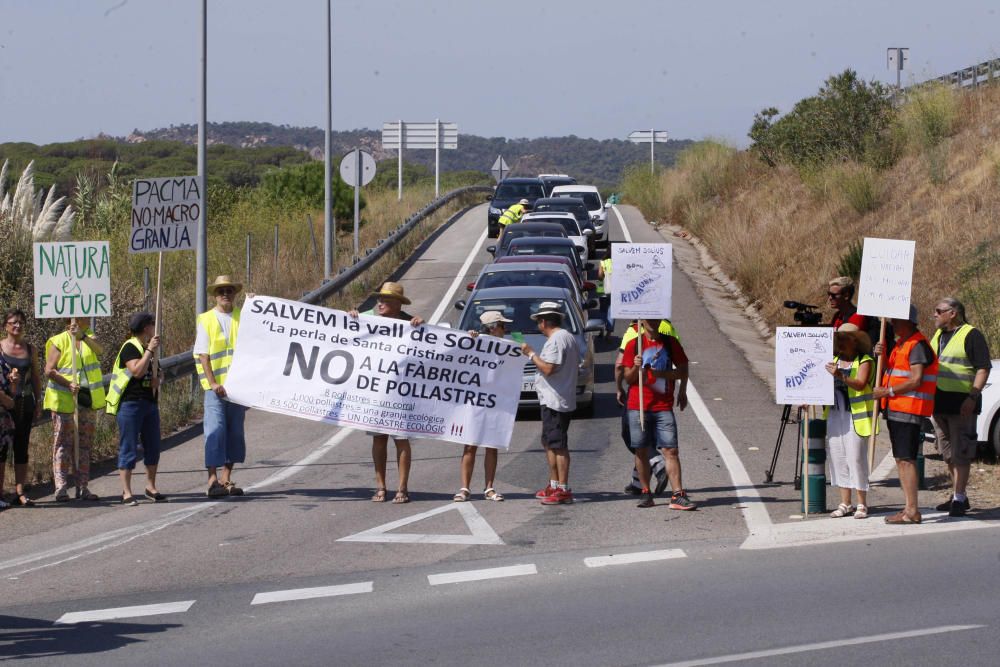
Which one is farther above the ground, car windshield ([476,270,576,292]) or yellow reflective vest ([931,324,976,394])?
car windshield ([476,270,576,292])

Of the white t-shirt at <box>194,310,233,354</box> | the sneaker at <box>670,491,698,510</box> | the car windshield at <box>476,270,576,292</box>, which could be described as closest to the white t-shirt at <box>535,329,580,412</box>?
the sneaker at <box>670,491,698,510</box>

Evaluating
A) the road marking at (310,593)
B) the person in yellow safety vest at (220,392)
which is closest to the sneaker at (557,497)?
the person in yellow safety vest at (220,392)

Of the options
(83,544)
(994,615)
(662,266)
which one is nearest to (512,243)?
(662,266)

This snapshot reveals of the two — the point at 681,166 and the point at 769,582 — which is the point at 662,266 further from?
the point at 681,166

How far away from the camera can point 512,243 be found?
90.2 feet

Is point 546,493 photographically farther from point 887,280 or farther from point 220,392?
point 887,280

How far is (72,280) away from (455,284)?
18.4 meters

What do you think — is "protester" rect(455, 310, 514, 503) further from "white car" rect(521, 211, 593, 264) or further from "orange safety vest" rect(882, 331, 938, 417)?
"white car" rect(521, 211, 593, 264)

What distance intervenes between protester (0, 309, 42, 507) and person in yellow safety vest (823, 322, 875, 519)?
7.04m

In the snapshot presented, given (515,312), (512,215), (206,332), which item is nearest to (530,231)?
(512,215)

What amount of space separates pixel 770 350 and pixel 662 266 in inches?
459

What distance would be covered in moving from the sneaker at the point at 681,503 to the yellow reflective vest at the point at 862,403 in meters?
1.51

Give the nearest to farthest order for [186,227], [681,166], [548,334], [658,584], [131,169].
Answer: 1. [658,584]
2. [548,334]
3. [186,227]
4. [681,166]
5. [131,169]

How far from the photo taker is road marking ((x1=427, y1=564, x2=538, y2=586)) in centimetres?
930
